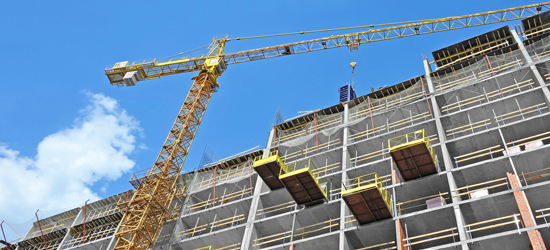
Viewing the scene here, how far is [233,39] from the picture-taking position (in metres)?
48.4

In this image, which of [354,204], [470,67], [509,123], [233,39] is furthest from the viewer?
[233,39]

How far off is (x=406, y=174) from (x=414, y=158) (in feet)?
4.40

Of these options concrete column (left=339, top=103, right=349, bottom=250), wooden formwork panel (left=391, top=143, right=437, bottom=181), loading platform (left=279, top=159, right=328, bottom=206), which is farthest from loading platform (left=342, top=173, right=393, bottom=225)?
loading platform (left=279, top=159, right=328, bottom=206)

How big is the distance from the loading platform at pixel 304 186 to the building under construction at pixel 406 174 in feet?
0.21

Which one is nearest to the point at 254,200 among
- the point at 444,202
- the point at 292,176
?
the point at 292,176

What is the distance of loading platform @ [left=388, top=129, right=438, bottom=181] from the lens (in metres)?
22.6

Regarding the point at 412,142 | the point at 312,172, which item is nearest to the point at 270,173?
the point at 312,172

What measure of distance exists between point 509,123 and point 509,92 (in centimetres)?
436

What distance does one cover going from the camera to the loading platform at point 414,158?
22.6m

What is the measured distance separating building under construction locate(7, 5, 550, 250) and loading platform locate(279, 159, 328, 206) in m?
0.06

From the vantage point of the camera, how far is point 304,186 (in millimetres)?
25406

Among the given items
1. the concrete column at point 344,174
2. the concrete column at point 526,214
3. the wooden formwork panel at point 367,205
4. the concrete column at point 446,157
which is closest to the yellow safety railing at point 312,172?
the concrete column at point 344,174

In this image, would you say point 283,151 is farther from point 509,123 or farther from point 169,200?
point 509,123

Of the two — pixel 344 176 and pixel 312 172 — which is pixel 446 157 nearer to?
pixel 344 176
